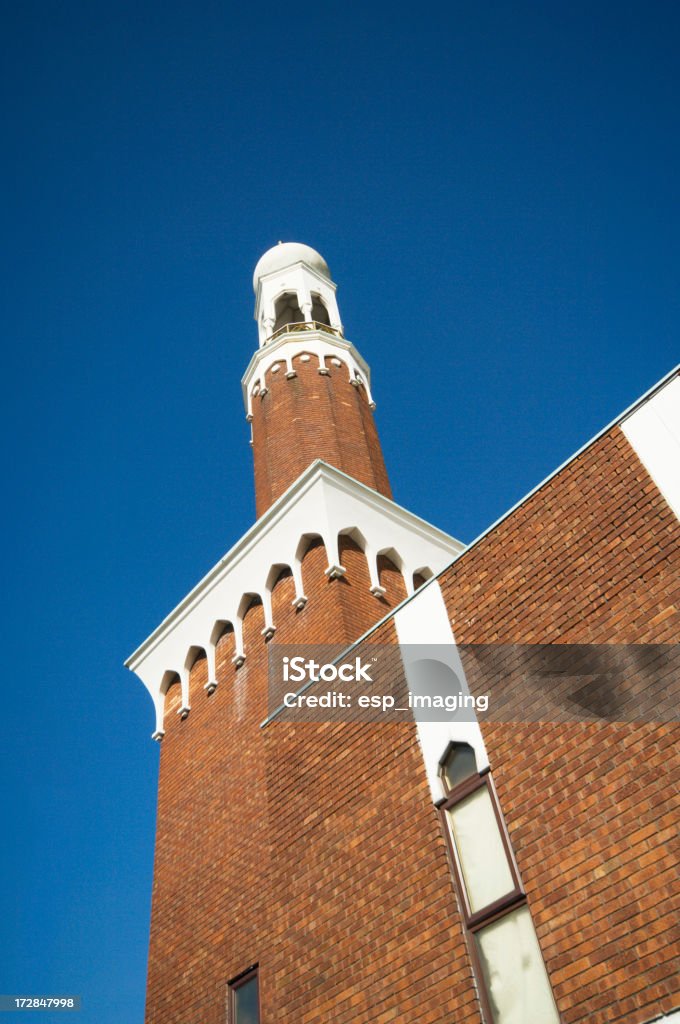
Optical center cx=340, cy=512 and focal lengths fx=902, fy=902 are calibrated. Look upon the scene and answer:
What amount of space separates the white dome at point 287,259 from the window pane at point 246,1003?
79.5ft

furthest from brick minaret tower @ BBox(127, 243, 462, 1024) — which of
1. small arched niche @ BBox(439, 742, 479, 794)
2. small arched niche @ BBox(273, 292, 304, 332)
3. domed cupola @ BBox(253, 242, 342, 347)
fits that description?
small arched niche @ BBox(273, 292, 304, 332)

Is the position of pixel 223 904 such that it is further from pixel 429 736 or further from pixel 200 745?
pixel 429 736

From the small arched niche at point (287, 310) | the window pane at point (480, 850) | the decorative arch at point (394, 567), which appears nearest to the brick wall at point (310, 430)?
the decorative arch at point (394, 567)

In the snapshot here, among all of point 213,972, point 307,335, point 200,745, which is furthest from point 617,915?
point 307,335

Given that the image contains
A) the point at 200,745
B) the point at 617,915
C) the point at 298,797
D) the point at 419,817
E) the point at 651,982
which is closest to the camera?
the point at 651,982

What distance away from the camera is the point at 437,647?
39.9ft

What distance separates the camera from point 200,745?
1766cm

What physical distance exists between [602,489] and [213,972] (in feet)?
30.5

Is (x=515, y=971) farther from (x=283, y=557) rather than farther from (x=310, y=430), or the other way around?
(x=310, y=430)

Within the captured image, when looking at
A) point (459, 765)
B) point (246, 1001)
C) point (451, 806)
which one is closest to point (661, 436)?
point (459, 765)

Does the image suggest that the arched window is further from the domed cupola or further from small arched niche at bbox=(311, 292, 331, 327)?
small arched niche at bbox=(311, 292, 331, 327)

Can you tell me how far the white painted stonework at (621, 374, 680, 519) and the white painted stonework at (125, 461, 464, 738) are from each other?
730 cm

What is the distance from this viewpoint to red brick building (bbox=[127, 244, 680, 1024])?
28.3 feet

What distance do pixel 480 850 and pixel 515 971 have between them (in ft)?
4.36
